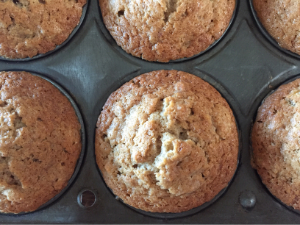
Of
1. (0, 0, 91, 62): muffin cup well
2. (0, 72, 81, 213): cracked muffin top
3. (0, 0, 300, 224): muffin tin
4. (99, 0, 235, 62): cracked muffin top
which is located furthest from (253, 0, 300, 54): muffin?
(0, 72, 81, 213): cracked muffin top

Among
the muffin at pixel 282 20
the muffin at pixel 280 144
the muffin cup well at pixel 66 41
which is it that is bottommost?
the muffin at pixel 280 144

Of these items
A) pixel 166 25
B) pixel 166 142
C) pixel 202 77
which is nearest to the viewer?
pixel 166 142

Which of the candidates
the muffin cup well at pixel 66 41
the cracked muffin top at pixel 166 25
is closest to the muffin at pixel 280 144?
the cracked muffin top at pixel 166 25

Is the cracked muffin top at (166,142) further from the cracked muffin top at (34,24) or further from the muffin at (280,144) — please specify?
the cracked muffin top at (34,24)

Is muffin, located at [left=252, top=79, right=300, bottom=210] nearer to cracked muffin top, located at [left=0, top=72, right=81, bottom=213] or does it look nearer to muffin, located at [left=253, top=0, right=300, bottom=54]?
muffin, located at [left=253, top=0, right=300, bottom=54]

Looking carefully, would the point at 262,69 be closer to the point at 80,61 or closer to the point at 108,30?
the point at 108,30

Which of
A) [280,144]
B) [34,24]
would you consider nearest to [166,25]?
[34,24]

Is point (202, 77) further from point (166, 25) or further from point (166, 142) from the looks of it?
point (166, 142)
